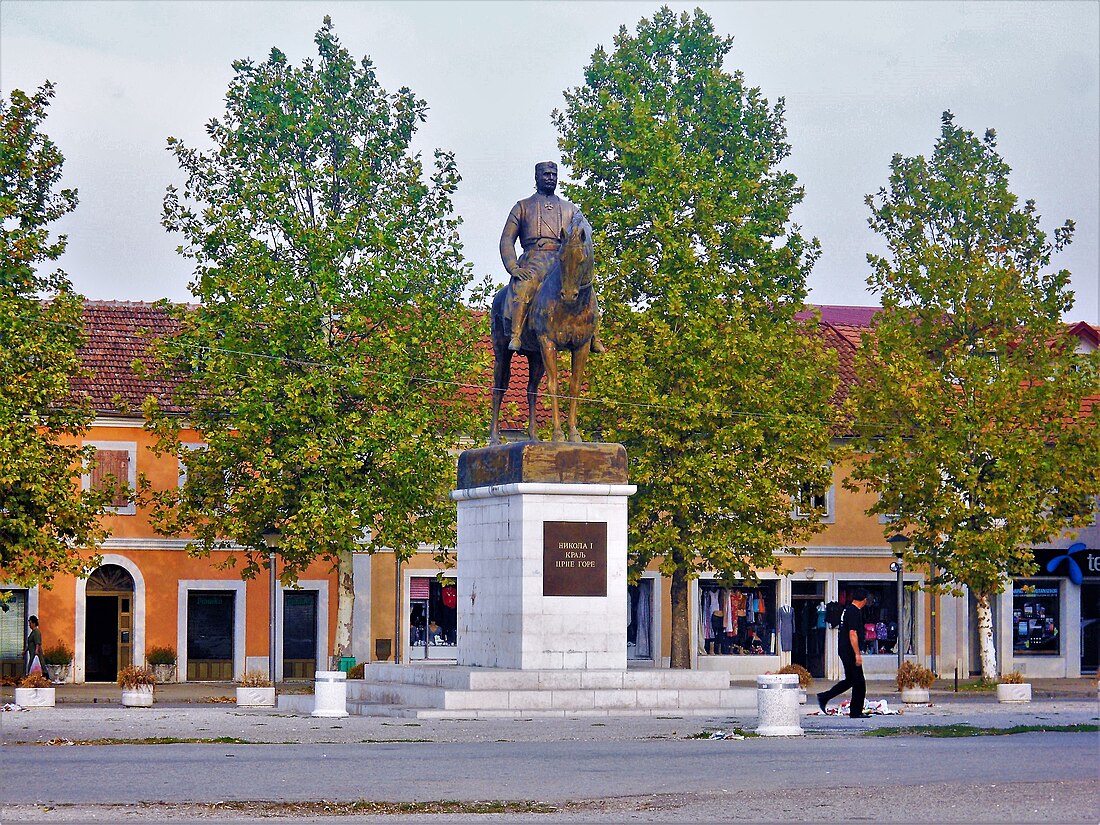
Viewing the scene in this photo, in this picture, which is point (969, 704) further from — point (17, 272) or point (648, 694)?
point (17, 272)

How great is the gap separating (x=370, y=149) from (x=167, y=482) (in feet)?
37.0

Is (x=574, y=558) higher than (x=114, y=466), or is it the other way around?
(x=114, y=466)

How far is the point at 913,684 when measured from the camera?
114 feet

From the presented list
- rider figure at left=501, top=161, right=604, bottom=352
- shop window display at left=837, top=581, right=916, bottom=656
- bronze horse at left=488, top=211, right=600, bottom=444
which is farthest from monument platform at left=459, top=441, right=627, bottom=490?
shop window display at left=837, top=581, right=916, bottom=656

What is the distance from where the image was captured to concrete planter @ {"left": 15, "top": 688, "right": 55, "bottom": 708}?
33.0m

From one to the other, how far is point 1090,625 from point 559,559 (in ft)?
118

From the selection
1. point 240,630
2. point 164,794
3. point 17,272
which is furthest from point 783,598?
point 164,794

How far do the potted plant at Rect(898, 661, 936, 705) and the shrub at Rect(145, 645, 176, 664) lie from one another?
20.7m

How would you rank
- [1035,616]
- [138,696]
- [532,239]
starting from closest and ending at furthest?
[532,239]
[138,696]
[1035,616]

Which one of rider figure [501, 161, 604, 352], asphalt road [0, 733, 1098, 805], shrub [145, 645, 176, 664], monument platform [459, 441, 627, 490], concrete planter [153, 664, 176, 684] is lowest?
concrete planter [153, 664, 176, 684]

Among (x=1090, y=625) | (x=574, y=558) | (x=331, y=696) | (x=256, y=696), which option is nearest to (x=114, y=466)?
(x=256, y=696)

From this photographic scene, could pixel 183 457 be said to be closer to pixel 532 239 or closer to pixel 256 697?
pixel 256 697

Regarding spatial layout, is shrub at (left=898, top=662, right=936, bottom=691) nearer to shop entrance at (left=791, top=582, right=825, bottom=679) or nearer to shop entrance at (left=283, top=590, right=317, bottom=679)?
shop entrance at (left=791, top=582, right=825, bottom=679)

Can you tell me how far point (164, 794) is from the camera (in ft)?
48.8
